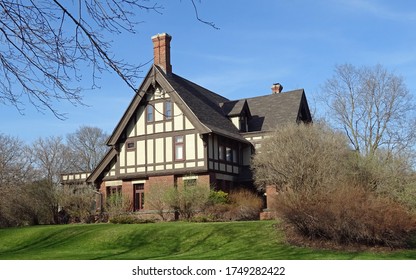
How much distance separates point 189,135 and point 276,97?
Result: 10.5 meters

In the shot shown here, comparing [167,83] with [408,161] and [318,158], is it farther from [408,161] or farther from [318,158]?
[408,161]

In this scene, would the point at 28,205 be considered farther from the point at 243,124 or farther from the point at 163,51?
the point at 243,124

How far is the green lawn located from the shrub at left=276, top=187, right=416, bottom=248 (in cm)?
74

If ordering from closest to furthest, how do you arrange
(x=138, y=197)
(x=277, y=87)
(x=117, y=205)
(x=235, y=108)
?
(x=117, y=205)
(x=138, y=197)
(x=235, y=108)
(x=277, y=87)

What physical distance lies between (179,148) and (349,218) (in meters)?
16.3

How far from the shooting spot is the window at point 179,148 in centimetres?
3094

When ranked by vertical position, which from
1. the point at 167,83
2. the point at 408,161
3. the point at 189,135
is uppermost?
the point at 167,83

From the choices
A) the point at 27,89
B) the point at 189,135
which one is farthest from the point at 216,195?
the point at 27,89

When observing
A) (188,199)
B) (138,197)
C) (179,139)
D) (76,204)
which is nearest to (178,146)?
(179,139)

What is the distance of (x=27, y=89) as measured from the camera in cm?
724

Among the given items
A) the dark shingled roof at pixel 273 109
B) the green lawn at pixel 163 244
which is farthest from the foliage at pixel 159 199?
the dark shingled roof at pixel 273 109

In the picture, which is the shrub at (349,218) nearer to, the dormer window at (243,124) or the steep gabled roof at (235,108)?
the dormer window at (243,124)

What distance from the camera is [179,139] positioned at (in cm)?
3116

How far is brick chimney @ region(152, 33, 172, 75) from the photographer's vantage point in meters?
34.4
